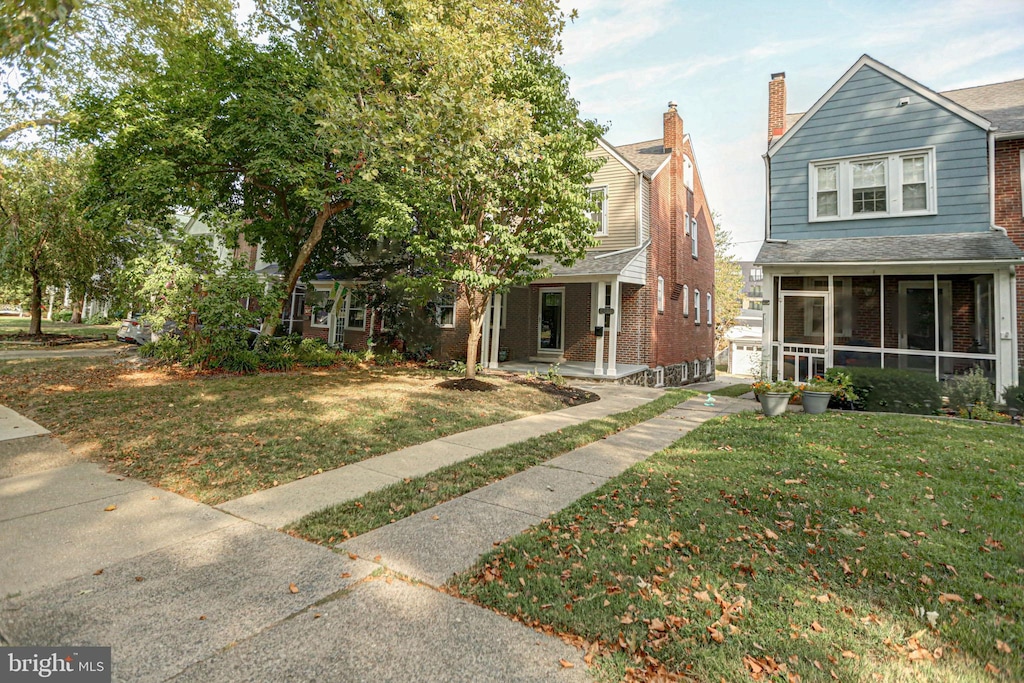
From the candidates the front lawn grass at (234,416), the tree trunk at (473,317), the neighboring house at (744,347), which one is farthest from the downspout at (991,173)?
the neighboring house at (744,347)

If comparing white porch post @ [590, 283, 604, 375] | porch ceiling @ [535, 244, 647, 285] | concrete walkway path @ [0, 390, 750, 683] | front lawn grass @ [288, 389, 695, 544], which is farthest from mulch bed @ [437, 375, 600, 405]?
concrete walkway path @ [0, 390, 750, 683]

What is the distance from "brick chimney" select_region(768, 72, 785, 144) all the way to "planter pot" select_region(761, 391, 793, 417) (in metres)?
8.67

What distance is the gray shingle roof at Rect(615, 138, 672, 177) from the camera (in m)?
16.9

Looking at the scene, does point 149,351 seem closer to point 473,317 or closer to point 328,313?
point 328,313

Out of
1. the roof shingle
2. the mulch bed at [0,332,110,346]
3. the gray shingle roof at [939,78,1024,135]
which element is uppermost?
the gray shingle roof at [939,78,1024,135]

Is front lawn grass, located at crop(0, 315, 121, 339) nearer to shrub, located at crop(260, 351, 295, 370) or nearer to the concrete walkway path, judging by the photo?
shrub, located at crop(260, 351, 295, 370)

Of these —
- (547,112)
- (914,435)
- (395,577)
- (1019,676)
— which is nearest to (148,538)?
(395,577)

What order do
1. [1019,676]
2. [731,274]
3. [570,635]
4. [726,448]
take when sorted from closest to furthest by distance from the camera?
[1019,676], [570,635], [726,448], [731,274]

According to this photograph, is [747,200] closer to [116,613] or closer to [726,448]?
[726,448]

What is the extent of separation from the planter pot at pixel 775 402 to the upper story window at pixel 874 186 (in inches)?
241

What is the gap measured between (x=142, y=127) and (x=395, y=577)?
49.4ft

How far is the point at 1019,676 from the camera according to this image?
2.29 metres

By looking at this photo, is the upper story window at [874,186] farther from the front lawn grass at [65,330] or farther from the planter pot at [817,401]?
the front lawn grass at [65,330]

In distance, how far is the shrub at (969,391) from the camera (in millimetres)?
9484
